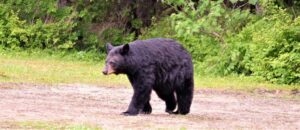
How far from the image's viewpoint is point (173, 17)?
29047 mm

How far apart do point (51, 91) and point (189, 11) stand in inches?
391

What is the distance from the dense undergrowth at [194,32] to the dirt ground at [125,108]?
417 cm

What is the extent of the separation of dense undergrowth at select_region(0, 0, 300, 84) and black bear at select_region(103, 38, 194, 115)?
390 inches

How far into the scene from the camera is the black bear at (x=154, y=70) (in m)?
14.6

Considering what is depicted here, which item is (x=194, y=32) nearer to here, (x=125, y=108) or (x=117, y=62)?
(x=125, y=108)

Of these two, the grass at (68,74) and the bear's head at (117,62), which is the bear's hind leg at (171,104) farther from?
the grass at (68,74)

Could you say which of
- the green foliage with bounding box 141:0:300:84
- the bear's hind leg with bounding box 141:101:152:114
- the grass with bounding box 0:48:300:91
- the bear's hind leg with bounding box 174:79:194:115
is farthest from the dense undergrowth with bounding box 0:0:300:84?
the bear's hind leg with bounding box 141:101:152:114

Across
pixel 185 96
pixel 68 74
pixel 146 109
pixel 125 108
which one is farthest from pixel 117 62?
pixel 68 74

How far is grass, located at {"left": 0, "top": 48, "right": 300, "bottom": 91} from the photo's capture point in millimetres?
23755

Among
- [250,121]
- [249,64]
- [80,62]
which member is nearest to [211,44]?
[249,64]

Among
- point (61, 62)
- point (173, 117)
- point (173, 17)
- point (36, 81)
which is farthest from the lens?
point (61, 62)

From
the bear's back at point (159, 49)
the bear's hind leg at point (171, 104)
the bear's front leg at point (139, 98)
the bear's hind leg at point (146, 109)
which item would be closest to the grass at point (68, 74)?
the bear's hind leg at point (171, 104)

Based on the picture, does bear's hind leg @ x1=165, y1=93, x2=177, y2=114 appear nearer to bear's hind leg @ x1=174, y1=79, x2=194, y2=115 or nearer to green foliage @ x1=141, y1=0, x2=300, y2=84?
bear's hind leg @ x1=174, y1=79, x2=194, y2=115

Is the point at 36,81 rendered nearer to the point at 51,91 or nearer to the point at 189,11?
the point at 51,91
